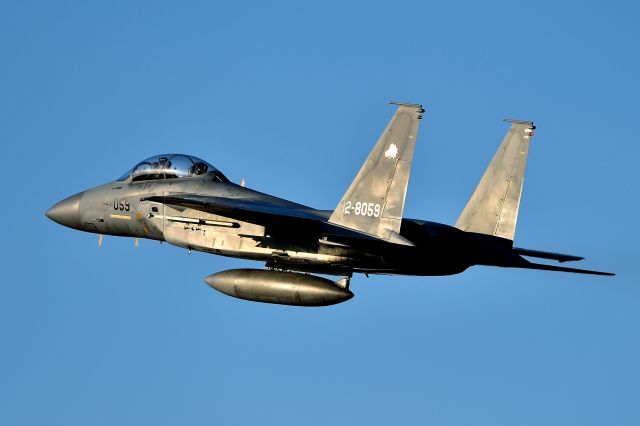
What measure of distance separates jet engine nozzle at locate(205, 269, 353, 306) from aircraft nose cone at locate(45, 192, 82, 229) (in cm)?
523

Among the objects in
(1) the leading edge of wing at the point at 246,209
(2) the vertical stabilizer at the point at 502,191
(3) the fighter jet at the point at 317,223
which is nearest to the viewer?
(3) the fighter jet at the point at 317,223

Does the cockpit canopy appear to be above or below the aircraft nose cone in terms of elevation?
above

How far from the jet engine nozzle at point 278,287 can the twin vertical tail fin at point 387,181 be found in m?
2.16

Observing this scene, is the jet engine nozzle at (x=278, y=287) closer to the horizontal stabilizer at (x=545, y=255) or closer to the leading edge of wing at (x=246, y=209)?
the leading edge of wing at (x=246, y=209)

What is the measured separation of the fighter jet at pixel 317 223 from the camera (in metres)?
32.8

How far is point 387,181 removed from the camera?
1287 inches

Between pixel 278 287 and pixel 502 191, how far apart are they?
6.48m

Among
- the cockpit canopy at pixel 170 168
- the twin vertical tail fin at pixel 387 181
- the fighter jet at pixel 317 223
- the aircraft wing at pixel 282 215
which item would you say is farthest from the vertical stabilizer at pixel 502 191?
the cockpit canopy at pixel 170 168

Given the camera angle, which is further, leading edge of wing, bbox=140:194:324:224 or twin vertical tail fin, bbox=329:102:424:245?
leading edge of wing, bbox=140:194:324:224

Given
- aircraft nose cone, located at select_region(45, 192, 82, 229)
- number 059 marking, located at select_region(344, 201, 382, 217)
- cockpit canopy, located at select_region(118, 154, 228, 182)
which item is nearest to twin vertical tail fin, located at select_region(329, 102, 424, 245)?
number 059 marking, located at select_region(344, 201, 382, 217)

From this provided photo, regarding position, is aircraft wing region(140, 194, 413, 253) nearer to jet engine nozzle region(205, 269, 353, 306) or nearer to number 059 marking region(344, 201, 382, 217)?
number 059 marking region(344, 201, 382, 217)

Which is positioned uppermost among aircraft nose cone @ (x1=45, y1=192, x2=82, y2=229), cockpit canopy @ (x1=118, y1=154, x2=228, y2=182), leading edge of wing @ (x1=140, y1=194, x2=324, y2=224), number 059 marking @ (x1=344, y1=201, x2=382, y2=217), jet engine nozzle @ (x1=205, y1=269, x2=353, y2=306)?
cockpit canopy @ (x1=118, y1=154, x2=228, y2=182)

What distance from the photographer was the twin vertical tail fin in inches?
1280

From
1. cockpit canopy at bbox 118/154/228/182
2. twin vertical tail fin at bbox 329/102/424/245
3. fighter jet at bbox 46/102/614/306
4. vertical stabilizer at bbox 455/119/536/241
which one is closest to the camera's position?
twin vertical tail fin at bbox 329/102/424/245
